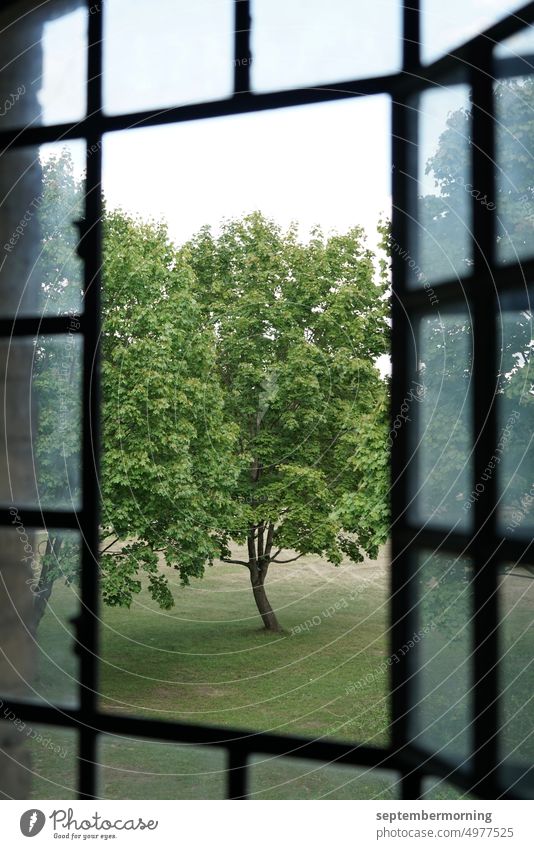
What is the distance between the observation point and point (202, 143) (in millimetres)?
2092

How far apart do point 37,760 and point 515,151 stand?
6.13ft

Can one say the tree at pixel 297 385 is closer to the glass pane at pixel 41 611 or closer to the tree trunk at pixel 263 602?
the tree trunk at pixel 263 602

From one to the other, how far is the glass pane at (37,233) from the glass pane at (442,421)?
93 cm

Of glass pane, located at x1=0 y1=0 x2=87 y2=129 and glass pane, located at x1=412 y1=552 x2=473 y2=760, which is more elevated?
glass pane, located at x1=0 y1=0 x2=87 y2=129

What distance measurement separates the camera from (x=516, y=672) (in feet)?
6.03

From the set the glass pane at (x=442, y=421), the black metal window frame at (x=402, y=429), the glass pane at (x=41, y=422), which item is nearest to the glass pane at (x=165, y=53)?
the black metal window frame at (x=402, y=429)

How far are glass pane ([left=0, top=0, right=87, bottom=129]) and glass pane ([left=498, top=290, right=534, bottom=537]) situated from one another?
3.99ft

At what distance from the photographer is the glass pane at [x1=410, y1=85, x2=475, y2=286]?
6.10 ft

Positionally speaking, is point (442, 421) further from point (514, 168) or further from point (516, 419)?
point (514, 168)

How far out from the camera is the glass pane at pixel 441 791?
1846 millimetres

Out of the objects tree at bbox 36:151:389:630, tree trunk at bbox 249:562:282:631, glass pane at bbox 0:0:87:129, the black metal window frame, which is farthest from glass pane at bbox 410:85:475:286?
glass pane at bbox 0:0:87:129

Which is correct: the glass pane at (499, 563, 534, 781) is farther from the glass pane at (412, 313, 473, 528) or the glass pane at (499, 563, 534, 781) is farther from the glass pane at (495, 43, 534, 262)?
the glass pane at (495, 43, 534, 262)
